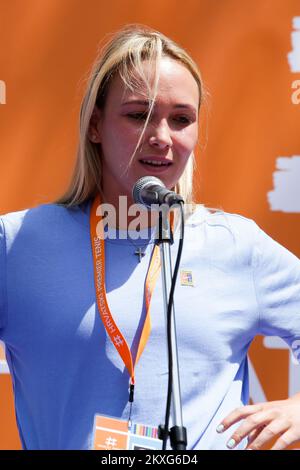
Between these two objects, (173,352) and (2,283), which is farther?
(2,283)

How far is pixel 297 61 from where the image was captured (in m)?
3.02

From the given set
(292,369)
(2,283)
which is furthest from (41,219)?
(292,369)

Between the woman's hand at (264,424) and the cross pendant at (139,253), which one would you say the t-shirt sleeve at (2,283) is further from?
the woman's hand at (264,424)

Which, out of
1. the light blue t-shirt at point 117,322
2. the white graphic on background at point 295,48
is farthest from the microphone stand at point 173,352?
the white graphic on background at point 295,48

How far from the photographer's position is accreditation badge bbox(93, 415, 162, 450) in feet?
6.17

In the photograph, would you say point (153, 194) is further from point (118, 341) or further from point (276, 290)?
point (276, 290)

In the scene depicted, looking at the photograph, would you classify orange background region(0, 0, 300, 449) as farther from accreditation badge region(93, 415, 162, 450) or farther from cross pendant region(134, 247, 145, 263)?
accreditation badge region(93, 415, 162, 450)

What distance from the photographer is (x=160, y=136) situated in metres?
2.06

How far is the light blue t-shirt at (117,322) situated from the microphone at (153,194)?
0.46 m

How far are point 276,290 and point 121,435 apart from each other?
61cm

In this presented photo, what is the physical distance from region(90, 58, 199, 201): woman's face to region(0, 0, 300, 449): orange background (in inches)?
32.6

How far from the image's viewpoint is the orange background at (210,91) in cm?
301

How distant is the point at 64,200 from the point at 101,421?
66 cm

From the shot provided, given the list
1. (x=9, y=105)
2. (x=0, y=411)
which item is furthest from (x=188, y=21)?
(x=0, y=411)
